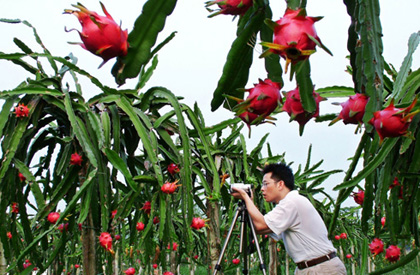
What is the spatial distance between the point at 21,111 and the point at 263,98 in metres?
1.46

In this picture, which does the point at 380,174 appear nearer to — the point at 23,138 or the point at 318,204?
the point at 23,138

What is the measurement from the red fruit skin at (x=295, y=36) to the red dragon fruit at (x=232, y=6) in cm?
10

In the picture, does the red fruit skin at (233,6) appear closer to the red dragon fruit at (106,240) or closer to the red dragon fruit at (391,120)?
the red dragon fruit at (391,120)

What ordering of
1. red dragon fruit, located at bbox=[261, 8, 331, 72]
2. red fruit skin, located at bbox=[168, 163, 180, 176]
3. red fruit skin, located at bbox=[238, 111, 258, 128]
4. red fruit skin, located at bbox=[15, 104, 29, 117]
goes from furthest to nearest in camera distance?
red fruit skin, located at bbox=[168, 163, 180, 176] < red fruit skin, located at bbox=[15, 104, 29, 117] < red fruit skin, located at bbox=[238, 111, 258, 128] < red dragon fruit, located at bbox=[261, 8, 331, 72]

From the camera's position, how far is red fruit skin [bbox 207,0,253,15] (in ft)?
1.61

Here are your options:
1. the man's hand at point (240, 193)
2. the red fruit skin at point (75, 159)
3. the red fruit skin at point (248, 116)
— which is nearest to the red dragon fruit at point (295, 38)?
the red fruit skin at point (248, 116)

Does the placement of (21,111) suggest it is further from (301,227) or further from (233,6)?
(233,6)

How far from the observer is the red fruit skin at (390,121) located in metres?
0.56

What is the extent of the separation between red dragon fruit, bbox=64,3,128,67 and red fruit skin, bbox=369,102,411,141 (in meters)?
0.33

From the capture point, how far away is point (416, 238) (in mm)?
1582

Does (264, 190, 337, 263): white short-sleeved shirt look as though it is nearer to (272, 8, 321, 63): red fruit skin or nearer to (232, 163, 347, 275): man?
(232, 163, 347, 275): man

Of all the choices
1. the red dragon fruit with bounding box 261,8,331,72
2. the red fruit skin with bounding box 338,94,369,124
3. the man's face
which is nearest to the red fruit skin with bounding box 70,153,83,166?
the man's face

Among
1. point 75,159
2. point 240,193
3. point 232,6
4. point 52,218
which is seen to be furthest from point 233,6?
point 240,193

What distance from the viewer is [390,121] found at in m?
0.56
